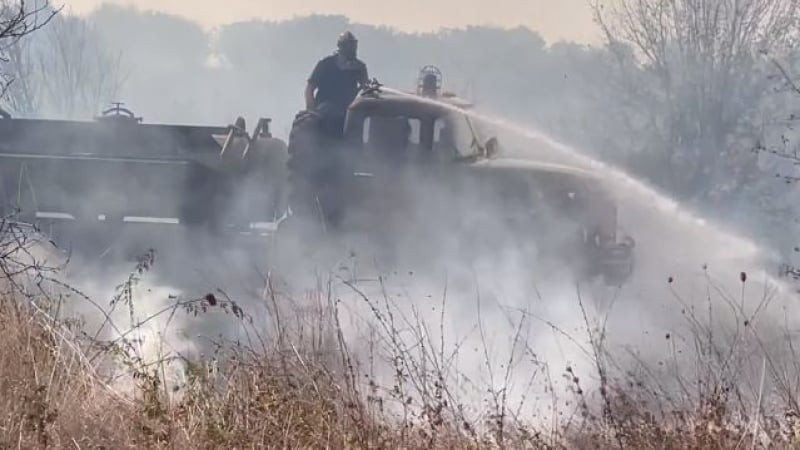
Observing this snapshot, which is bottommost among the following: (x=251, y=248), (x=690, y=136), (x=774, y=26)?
(x=251, y=248)

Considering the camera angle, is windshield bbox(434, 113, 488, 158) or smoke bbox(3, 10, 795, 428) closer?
smoke bbox(3, 10, 795, 428)

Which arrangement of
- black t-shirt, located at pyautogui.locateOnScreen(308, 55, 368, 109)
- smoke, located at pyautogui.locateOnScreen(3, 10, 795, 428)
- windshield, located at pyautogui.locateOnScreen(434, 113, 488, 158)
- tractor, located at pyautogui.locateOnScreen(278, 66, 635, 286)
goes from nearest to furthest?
smoke, located at pyautogui.locateOnScreen(3, 10, 795, 428)
tractor, located at pyautogui.locateOnScreen(278, 66, 635, 286)
windshield, located at pyautogui.locateOnScreen(434, 113, 488, 158)
black t-shirt, located at pyautogui.locateOnScreen(308, 55, 368, 109)

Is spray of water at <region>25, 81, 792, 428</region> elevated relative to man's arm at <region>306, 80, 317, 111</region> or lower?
lower

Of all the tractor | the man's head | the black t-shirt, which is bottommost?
the tractor

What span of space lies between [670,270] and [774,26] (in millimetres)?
13571

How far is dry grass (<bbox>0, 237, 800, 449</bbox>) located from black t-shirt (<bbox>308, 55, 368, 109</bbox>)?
717 centimetres

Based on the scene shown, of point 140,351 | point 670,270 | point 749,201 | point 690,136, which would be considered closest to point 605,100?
point 690,136

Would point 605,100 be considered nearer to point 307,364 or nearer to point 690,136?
point 690,136

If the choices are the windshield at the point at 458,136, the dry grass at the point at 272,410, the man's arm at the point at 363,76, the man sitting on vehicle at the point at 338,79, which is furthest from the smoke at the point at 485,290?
the man sitting on vehicle at the point at 338,79

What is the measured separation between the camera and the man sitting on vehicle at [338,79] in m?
13.5

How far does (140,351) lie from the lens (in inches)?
273

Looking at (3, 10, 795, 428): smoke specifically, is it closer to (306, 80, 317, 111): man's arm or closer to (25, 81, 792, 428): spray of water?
(25, 81, 792, 428): spray of water

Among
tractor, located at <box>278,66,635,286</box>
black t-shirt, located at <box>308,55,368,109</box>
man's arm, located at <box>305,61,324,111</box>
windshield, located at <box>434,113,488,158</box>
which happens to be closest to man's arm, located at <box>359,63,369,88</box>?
black t-shirt, located at <box>308,55,368,109</box>

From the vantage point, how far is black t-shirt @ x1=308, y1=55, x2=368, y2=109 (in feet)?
44.5
